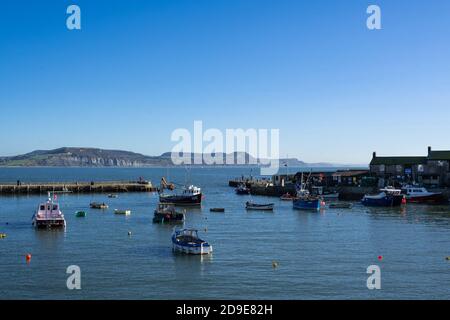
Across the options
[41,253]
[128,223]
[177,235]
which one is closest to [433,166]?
[128,223]

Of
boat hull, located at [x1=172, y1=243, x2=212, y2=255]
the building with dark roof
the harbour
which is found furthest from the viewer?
the harbour

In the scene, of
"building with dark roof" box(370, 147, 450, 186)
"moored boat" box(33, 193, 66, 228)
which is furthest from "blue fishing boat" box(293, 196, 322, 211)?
"moored boat" box(33, 193, 66, 228)

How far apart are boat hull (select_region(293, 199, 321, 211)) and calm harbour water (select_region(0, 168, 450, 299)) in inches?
485

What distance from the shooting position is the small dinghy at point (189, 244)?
41031 millimetres

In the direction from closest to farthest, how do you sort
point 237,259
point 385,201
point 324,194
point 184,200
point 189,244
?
point 237,259 < point 189,244 < point 385,201 < point 184,200 < point 324,194

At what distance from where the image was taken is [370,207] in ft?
286

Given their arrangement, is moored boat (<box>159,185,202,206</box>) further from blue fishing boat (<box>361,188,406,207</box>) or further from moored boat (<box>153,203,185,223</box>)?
blue fishing boat (<box>361,188,406,207</box>)

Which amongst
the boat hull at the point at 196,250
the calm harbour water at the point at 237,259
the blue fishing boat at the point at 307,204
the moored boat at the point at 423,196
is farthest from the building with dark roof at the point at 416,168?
the boat hull at the point at 196,250

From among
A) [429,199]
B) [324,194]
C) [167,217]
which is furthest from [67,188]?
[429,199]

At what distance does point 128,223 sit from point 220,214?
16947 mm

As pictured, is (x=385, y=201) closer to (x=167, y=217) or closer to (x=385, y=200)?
(x=385, y=200)

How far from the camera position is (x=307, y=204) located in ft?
273

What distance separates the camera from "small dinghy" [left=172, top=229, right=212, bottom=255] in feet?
135
